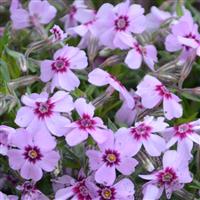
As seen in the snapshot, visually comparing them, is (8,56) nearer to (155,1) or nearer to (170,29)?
(170,29)

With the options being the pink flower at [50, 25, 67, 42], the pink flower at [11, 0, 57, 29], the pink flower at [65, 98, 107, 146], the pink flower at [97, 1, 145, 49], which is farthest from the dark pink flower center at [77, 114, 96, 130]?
the pink flower at [11, 0, 57, 29]

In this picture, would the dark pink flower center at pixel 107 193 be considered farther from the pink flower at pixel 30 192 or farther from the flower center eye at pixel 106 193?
the pink flower at pixel 30 192

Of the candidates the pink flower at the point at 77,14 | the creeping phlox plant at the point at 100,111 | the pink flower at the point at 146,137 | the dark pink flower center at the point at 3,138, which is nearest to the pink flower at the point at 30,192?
the creeping phlox plant at the point at 100,111

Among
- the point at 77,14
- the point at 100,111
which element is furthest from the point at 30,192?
the point at 77,14

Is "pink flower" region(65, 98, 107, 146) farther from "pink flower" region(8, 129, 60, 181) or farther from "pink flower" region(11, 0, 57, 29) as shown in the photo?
"pink flower" region(11, 0, 57, 29)

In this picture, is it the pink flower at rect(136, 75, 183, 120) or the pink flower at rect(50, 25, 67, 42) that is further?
the pink flower at rect(50, 25, 67, 42)

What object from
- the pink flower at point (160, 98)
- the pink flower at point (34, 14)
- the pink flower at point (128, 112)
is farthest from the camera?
the pink flower at point (34, 14)

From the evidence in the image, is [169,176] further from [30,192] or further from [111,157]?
[30,192]
